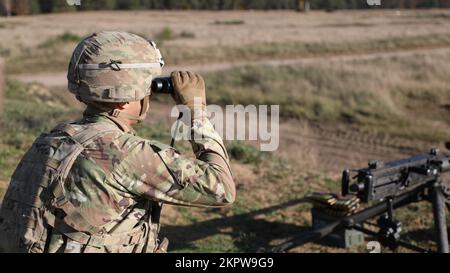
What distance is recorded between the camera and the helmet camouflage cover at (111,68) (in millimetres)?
2324

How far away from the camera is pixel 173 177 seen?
228 cm

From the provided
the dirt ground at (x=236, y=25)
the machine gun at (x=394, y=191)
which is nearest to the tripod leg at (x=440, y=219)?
the machine gun at (x=394, y=191)

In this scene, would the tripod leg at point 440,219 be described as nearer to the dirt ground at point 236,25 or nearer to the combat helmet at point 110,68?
the combat helmet at point 110,68

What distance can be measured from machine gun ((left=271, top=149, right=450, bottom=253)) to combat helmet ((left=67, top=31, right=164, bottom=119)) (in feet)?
8.27

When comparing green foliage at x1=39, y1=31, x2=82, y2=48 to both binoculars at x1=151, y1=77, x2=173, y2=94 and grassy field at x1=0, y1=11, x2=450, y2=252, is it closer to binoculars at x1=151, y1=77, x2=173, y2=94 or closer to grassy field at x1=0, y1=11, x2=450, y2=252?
grassy field at x1=0, y1=11, x2=450, y2=252

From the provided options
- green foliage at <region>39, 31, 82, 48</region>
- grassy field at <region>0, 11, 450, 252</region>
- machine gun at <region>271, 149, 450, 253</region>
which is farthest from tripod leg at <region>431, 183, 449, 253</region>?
green foliage at <region>39, 31, 82, 48</region>

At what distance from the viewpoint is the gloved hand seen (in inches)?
98.7

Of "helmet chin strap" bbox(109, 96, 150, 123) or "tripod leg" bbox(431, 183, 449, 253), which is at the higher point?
"helmet chin strap" bbox(109, 96, 150, 123)

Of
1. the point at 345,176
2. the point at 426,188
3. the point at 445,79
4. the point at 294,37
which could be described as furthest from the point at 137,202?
the point at 294,37

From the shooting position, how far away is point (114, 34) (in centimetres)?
239

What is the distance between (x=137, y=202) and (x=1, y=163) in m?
5.31

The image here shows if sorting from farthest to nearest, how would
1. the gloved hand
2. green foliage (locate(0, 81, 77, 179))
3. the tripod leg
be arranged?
1. green foliage (locate(0, 81, 77, 179))
2. the tripod leg
3. the gloved hand

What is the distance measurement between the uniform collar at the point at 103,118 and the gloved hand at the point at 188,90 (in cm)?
24
